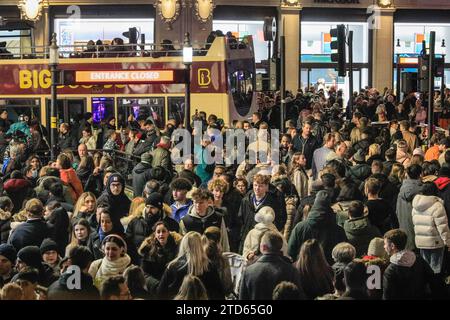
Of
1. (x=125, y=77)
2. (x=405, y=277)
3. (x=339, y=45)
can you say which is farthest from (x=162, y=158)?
(x=405, y=277)

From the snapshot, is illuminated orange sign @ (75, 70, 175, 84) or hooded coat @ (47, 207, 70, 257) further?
illuminated orange sign @ (75, 70, 175, 84)

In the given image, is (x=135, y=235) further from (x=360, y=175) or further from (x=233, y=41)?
(x=233, y=41)

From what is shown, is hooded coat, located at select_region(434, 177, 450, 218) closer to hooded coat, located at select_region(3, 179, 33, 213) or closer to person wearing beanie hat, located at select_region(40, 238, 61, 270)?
person wearing beanie hat, located at select_region(40, 238, 61, 270)

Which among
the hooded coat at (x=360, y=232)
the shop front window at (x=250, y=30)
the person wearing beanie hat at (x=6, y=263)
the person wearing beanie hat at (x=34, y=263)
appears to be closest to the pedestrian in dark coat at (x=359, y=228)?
the hooded coat at (x=360, y=232)

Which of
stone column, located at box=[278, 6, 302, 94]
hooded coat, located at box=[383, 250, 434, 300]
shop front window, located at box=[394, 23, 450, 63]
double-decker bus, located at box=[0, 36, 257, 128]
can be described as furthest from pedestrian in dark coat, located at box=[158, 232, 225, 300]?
shop front window, located at box=[394, 23, 450, 63]

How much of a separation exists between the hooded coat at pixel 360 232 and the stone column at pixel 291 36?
104 feet

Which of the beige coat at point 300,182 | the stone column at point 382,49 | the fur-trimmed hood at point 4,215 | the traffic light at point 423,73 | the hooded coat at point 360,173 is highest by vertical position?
the stone column at point 382,49

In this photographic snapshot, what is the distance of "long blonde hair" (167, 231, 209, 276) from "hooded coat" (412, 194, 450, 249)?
3.79 meters

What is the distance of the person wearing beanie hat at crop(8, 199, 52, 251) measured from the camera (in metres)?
10.7

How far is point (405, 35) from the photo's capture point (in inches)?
1732

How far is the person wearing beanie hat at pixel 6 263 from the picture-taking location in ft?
30.9

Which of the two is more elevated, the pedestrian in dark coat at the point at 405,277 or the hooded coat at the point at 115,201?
the hooded coat at the point at 115,201

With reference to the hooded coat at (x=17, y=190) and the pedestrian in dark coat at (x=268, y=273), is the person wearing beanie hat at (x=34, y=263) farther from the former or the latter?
the hooded coat at (x=17, y=190)

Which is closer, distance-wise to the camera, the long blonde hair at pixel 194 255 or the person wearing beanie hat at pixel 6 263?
the long blonde hair at pixel 194 255
